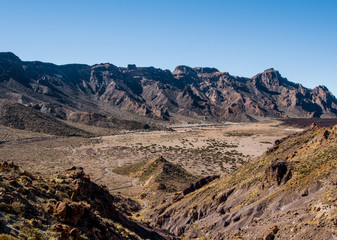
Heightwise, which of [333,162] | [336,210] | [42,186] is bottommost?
[42,186]

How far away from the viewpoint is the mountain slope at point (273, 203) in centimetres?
1433

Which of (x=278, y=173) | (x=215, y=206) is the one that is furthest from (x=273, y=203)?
(x=215, y=206)

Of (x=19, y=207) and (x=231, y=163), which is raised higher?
(x=19, y=207)

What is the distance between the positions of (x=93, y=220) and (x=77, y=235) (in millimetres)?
2714

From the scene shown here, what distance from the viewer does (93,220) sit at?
1495 centimetres

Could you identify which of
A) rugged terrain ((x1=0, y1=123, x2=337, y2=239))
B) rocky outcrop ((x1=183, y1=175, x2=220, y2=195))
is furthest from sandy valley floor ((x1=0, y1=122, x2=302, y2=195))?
rugged terrain ((x1=0, y1=123, x2=337, y2=239))

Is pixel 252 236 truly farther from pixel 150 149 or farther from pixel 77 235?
pixel 150 149

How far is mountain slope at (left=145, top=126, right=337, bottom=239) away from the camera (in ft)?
47.0

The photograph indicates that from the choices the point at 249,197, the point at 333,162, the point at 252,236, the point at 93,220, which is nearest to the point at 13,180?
the point at 93,220

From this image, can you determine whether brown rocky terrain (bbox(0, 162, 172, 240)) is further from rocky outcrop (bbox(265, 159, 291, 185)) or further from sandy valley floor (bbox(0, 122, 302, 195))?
sandy valley floor (bbox(0, 122, 302, 195))

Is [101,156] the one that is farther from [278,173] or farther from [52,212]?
[52,212]

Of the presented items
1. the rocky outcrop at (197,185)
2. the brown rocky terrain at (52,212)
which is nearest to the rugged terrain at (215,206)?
the brown rocky terrain at (52,212)

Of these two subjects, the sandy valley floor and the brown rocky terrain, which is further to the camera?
the sandy valley floor

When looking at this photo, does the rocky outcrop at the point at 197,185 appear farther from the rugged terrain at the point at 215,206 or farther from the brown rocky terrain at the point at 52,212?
the brown rocky terrain at the point at 52,212
